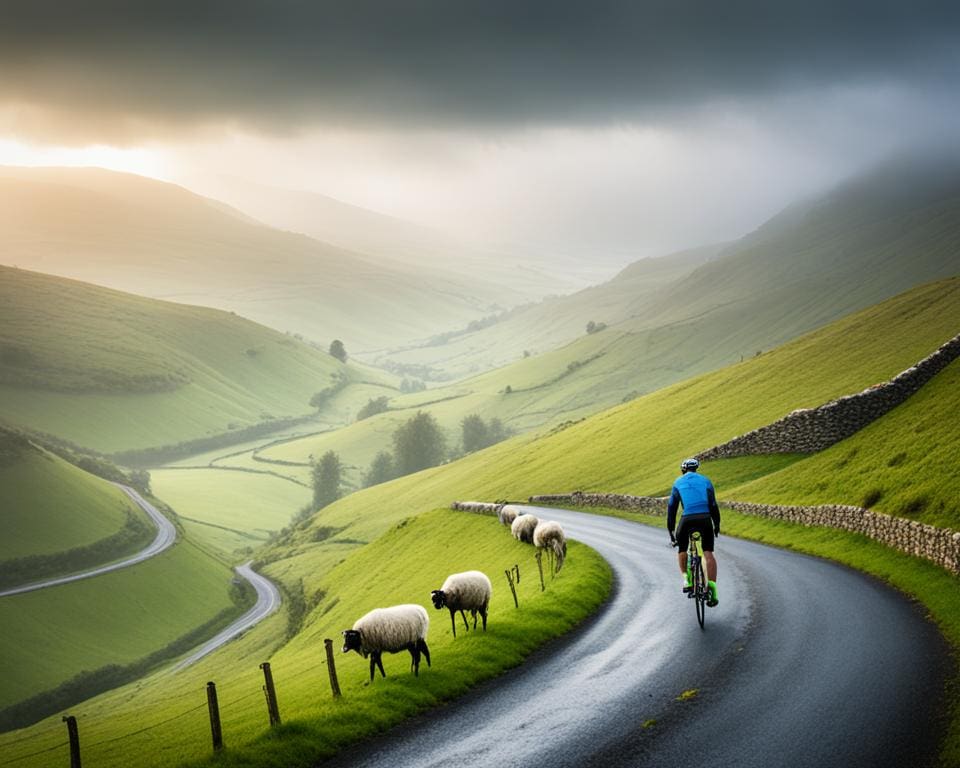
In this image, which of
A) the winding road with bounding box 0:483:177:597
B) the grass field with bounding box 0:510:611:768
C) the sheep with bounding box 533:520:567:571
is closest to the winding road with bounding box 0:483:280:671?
the winding road with bounding box 0:483:177:597

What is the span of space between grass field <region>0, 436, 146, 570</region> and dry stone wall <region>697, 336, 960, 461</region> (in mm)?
143352

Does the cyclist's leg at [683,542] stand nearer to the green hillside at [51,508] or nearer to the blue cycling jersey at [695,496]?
the blue cycling jersey at [695,496]

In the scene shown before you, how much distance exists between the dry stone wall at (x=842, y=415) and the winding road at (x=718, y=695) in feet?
111

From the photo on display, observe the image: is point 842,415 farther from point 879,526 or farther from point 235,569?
point 235,569

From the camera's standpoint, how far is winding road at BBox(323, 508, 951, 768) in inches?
591

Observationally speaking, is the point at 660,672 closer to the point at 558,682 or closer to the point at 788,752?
the point at 558,682

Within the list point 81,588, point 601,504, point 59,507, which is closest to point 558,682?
point 601,504

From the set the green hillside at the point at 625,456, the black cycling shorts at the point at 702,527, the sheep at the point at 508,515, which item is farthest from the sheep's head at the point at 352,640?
the sheep at the point at 508,515

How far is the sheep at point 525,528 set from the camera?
2169 inches

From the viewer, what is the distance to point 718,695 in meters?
17.9

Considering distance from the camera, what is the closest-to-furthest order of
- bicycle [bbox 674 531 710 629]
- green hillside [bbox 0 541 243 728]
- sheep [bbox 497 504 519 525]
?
bicycle [bbox 674 531 710 629] < sheep [bbox 497 504 519 525] < green hillside [bbox 0 541 243 728]

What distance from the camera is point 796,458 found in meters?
63.8

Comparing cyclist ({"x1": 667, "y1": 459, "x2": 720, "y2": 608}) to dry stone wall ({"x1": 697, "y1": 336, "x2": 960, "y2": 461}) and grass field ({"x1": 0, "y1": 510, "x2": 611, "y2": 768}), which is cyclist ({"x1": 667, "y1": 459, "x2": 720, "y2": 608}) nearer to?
grass field ({"x1": 0, "y1": 510, "x2": 611, "y2": 768})

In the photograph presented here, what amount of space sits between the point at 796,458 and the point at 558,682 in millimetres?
49522
